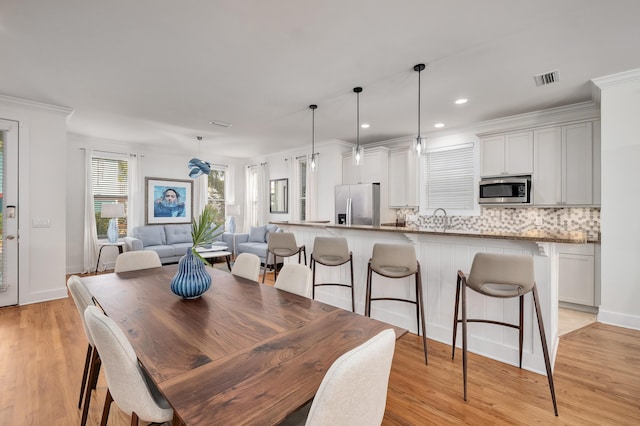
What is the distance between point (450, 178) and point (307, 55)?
11.1 ft

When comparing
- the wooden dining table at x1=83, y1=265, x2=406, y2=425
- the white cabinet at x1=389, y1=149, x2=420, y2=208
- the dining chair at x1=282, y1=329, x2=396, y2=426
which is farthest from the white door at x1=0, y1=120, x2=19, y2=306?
the white cabinet at x1=389, y1=149, x2=420, y2=208

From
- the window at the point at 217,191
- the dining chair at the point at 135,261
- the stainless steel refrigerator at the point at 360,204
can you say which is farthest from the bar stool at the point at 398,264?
the window at the point at 217,191

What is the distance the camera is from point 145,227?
6133mm

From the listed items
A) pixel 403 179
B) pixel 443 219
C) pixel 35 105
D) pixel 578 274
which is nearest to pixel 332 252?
pixel 443 219

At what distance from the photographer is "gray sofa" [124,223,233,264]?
571 cm

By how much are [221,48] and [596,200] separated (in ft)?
15.0

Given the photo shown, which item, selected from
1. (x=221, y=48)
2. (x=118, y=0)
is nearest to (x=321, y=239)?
(x=221, y=48)

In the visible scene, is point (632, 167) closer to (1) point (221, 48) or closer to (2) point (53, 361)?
(1) point (221, 48)

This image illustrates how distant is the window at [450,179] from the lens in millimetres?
4770

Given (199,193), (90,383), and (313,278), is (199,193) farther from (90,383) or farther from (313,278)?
(90,383)

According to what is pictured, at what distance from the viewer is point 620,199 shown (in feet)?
10.3

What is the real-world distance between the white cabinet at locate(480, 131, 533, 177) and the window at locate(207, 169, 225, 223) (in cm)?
600

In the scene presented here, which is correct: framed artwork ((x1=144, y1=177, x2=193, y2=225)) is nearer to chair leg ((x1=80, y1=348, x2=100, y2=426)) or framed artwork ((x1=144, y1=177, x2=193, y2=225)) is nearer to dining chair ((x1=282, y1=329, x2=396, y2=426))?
chair leg ((x1=80, y1=348, x2=100, y2=426))

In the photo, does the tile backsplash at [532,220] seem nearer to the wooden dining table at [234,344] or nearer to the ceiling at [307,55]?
the ceiling at [307,55]
